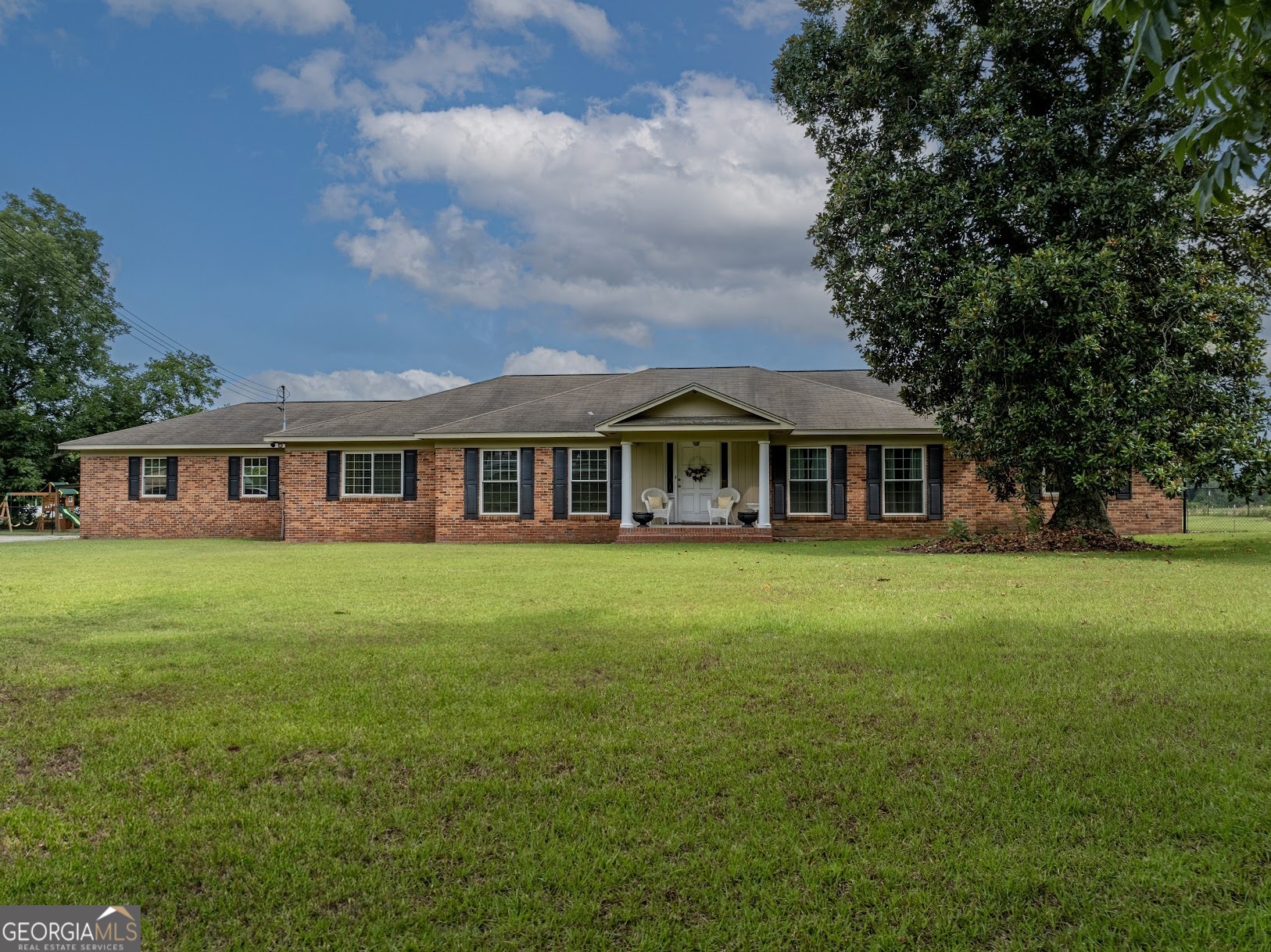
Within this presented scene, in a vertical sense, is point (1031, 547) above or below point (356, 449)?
below

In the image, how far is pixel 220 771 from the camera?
335 cm

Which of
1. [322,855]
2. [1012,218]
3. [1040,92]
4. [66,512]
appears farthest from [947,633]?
[66,512]

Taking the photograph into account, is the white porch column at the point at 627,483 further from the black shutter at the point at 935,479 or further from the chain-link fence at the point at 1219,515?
the chain-link fence at the point at 1219,515

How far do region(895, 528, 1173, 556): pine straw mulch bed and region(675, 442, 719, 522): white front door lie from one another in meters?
6.49

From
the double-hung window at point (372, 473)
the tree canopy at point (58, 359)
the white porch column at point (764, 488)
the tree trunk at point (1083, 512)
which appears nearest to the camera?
the tree trunk at point (1083, 512)

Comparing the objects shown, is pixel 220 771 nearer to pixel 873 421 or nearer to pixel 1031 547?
pixel 1031 547

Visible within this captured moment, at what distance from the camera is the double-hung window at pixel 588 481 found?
66.4 feet

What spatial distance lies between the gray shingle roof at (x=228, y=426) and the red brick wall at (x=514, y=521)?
5447 mm

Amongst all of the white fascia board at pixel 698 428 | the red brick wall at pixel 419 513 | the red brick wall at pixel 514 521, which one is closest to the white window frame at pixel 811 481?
the red brick wall at pixel 419 513

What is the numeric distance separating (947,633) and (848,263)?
12.2 m

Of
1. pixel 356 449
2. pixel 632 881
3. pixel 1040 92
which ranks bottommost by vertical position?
pixel 632 881

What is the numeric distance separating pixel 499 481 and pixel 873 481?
10.2m

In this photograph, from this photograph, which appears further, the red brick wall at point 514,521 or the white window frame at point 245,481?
the white window frame at point 245,481

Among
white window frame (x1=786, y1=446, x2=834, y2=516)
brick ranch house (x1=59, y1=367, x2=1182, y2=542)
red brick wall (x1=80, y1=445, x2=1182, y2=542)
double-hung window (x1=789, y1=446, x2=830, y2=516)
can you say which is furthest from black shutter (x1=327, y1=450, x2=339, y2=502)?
double-hung window (x1=789, y1=446, x2=830, y2=516)
